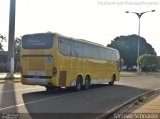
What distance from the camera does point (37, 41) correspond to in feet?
68.9

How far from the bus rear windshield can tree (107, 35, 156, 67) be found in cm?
9782

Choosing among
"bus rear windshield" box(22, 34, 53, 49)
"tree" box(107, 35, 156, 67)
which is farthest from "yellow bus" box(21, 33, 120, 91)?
"tree" box(107, 35, 156, 67)

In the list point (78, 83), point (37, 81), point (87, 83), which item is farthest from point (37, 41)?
point (87, 83)

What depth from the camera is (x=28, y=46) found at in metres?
21.3

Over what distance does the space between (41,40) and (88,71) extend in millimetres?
5210

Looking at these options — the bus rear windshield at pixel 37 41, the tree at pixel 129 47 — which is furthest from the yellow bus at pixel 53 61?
the tree at pixel 129 47

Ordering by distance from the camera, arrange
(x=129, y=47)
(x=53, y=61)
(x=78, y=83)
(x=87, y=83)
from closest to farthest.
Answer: (x=53, y=61), (x=78, y=83), (x=87, y=83), (x=129, y=47)

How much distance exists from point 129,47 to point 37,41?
100869 mm

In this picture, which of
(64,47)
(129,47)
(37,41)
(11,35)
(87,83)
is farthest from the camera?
(129,47)

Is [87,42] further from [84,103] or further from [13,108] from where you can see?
[13,108]

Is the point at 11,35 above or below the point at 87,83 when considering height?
above

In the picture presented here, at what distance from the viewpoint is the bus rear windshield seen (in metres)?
20.6

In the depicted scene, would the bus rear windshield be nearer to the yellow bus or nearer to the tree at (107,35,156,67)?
the yellow bus

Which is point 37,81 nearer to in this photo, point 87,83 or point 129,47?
point 87,83
